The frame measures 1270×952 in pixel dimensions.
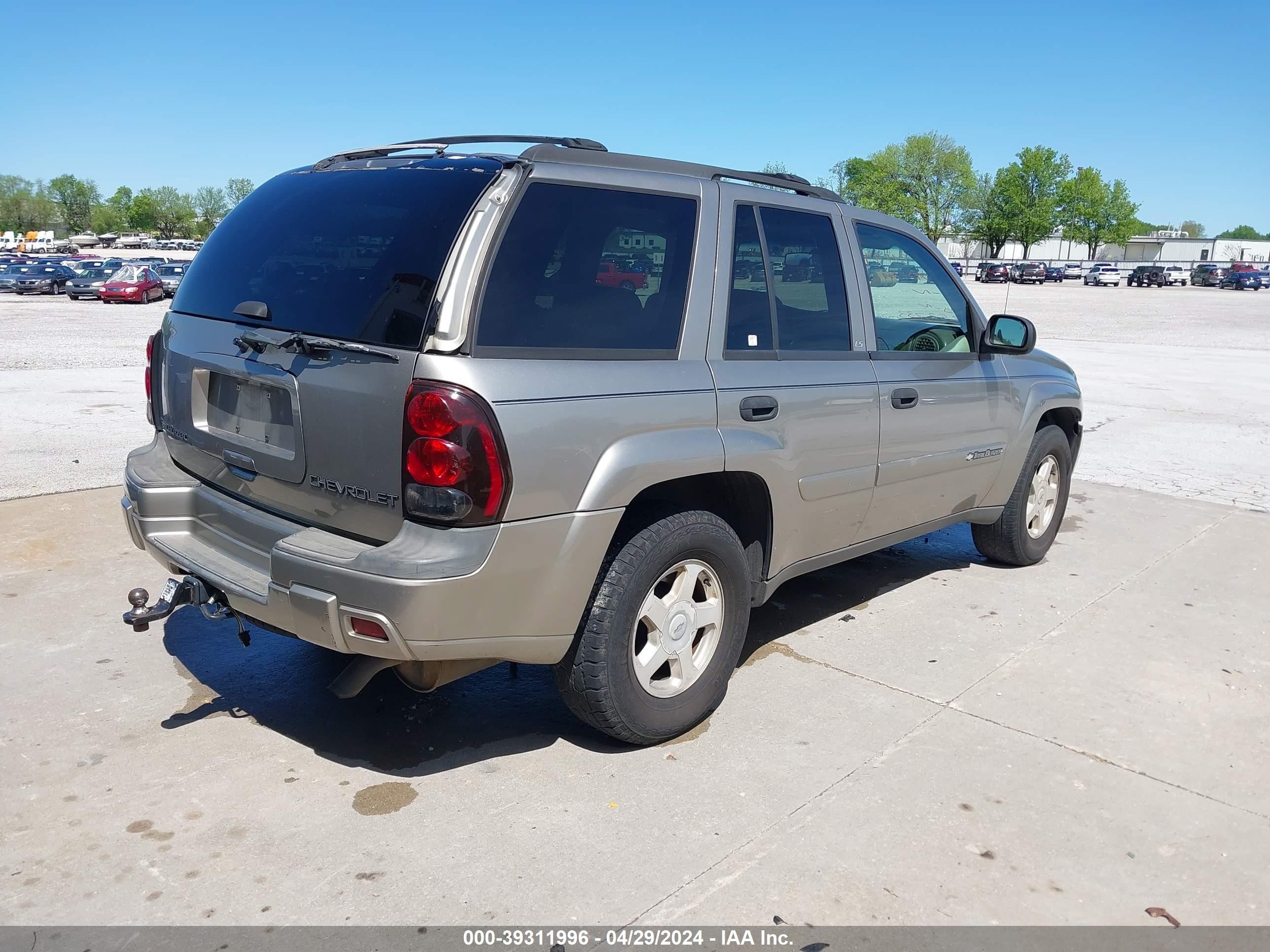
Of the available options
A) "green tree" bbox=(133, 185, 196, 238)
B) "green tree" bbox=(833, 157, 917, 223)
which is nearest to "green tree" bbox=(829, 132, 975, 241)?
"green tree" bbox=(833, 157, 917, 223)

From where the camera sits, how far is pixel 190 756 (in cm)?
359

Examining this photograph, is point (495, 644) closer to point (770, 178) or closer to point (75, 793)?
point (75, 793)

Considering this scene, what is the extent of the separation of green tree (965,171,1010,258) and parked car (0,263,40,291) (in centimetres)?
9095

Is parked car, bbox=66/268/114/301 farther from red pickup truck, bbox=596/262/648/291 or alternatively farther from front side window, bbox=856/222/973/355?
red pickup truck, bbox=596/262/648/291

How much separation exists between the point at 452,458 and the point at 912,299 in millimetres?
2827

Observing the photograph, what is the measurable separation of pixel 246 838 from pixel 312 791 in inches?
12.1

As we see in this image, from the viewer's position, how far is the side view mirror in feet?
16.9

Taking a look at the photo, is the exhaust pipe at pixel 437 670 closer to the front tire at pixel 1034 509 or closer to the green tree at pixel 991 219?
the front tire at pixel 1034 509

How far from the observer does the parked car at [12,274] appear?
42375mm

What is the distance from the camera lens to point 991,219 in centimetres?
10962

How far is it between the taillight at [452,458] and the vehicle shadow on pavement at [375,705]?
111 cm

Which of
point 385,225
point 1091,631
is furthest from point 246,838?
point 1091,631

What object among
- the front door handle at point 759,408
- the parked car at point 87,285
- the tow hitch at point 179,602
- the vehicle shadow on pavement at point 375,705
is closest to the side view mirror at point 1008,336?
the vehicle shadow on pavement at point 375,705
